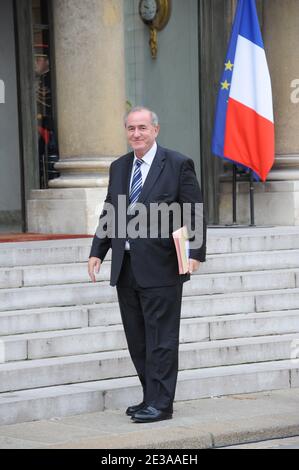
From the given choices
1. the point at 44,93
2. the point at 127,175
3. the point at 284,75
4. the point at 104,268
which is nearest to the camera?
the point at 127,175

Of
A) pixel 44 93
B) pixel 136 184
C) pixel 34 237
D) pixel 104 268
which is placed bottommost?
pixel 104 268

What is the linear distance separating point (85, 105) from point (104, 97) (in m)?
0.23

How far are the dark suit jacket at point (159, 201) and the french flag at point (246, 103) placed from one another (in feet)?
20.0

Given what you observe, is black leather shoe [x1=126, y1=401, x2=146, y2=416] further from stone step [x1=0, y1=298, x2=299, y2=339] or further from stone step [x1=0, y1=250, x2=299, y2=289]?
stone step [x1=0, y1=250, x2=299, y2=289]

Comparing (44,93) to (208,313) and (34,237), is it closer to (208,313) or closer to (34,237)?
(34,237)

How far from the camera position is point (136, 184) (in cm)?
824

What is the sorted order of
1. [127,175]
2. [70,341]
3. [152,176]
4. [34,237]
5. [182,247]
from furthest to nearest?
[34,237]
[70,341]
[127,175]
[152,176]
[182,247]

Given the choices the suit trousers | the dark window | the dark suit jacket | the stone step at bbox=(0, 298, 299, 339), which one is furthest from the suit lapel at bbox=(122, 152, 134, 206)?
the dark window

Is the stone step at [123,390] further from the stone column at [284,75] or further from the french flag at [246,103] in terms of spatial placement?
the stone column at [284,75]

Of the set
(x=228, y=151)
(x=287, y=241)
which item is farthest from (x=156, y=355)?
(x=228, y=151)

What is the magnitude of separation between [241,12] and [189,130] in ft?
6.25

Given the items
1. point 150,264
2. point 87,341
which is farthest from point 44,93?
point 150,264

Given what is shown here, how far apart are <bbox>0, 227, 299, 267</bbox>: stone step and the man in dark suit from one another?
284cm

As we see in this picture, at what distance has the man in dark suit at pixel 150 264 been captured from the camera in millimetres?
8055
